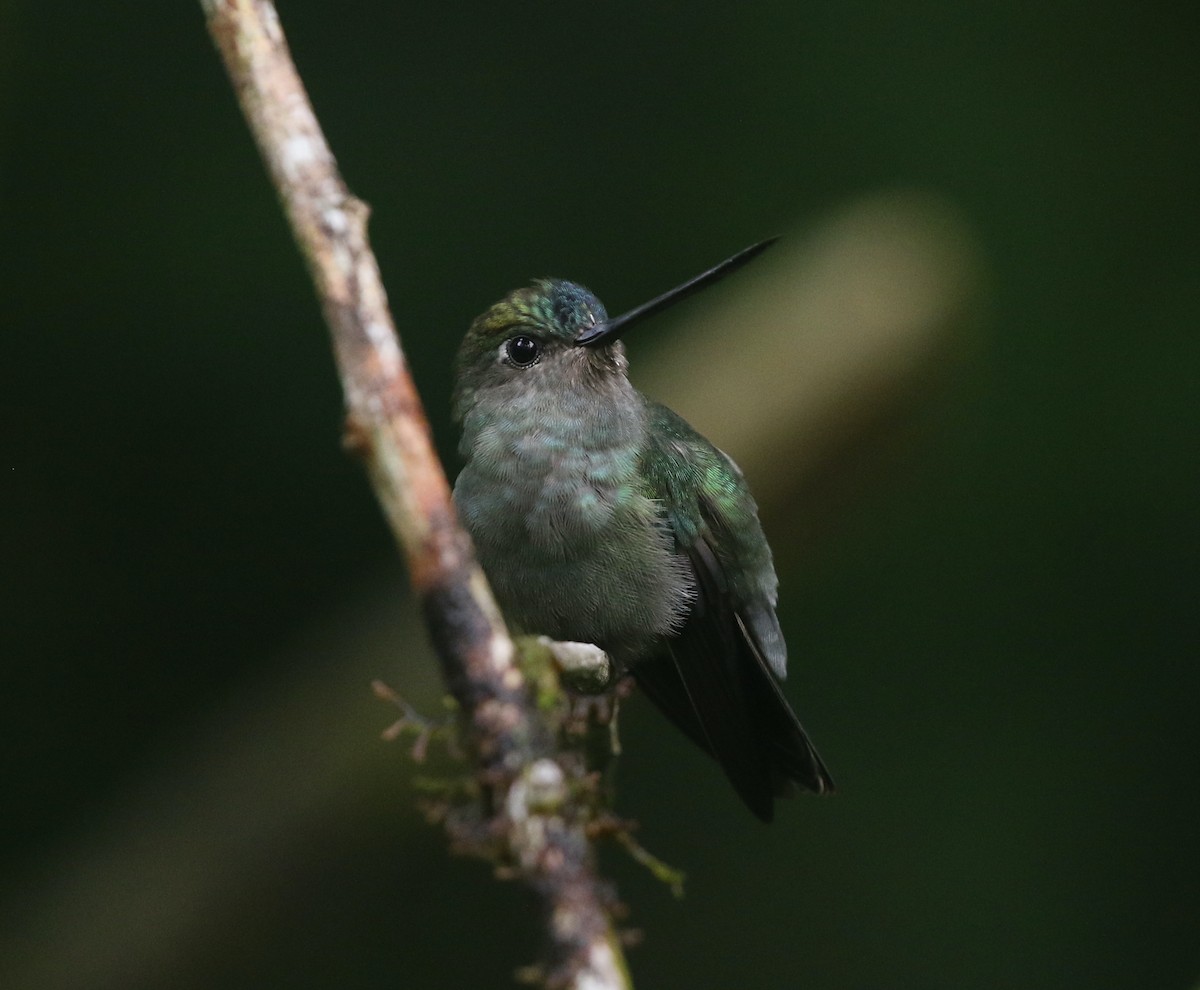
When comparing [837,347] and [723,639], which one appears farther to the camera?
[837,347]

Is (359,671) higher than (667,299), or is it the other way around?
(667,299)

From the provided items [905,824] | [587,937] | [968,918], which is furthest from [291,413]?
[587,937]

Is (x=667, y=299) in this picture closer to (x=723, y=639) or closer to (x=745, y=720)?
(x=723, y=639)

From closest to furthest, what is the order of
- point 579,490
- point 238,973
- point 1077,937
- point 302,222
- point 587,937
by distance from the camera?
1. point 587,937
2. point 302,222
3. point 579,490
4. point 238,973
5. point 1077,937

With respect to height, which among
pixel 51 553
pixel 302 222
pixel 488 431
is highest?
pixel 302 222

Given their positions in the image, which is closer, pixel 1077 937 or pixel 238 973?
pixel 238 973

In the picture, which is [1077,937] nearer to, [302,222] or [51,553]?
[51,553]

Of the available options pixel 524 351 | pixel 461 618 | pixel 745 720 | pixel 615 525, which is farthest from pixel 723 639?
pixel 461 618
